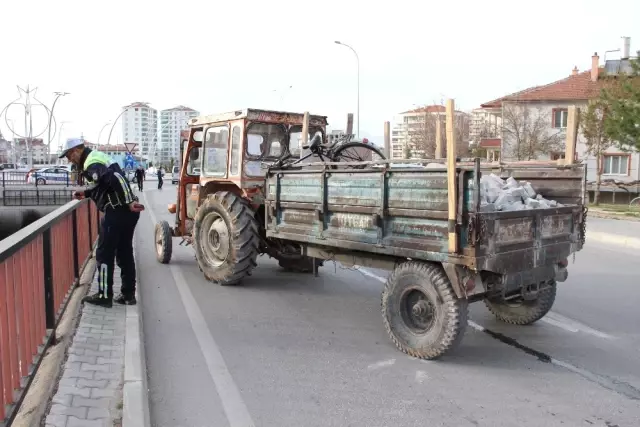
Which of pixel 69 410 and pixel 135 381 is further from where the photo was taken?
pixel 135 381

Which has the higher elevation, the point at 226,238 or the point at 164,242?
the point at 226,238

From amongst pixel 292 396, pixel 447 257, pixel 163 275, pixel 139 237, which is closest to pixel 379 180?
pixel 447 257

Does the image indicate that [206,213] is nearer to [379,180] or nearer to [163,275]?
[163,275]

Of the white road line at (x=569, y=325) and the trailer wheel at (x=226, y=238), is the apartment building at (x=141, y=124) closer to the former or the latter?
the trailer wheel at (x=226, y=238)

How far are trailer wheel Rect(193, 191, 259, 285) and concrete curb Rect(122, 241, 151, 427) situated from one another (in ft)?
6.34

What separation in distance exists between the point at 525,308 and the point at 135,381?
386 centimetres

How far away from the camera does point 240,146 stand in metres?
7.41

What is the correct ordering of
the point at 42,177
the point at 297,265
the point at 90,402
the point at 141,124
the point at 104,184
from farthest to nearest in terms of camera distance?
1. the point at 141,124
2. the point at 42,177
3. the point at 297,265
4. the point at 104,184
5. the point at 90,402

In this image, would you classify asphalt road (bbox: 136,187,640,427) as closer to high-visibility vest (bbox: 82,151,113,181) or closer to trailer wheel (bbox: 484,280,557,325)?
trailer wheel (bbox: 484,280,557,325)

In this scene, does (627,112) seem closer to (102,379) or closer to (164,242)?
(164,242)

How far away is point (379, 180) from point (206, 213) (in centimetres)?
353

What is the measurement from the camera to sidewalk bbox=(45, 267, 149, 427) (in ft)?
11.1

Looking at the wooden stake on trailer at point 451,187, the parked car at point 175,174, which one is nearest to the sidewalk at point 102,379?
the wooden stake on trailer at point 451,187

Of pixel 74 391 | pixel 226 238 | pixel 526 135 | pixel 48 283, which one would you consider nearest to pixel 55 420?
pixel 74 391
